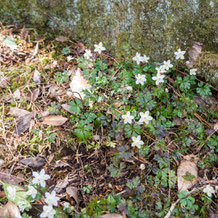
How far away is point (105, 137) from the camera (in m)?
2.49

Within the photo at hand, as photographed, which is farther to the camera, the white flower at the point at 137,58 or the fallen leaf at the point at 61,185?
the white flower at the point at 137,58

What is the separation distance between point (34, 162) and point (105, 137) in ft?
2.57

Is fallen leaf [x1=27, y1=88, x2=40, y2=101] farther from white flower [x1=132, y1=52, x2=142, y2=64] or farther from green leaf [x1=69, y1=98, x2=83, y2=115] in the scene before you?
white flower [x1=132, y1=52, x2=142, y2=64]

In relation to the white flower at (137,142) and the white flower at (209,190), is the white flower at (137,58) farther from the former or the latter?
the white flower at (209,190)

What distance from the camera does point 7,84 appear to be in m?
2.80

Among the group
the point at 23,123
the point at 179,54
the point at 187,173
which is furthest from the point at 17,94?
the point at 187,173

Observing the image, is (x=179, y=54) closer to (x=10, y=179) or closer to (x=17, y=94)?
(x=17, y=94)

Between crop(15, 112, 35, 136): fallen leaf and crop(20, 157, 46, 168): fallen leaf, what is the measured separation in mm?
321

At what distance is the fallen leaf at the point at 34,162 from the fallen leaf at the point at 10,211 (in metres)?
0.41

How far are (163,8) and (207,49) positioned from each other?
0.66m

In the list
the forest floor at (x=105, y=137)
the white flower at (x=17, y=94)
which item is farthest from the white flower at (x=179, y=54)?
the white flower at (x=17, y=94)

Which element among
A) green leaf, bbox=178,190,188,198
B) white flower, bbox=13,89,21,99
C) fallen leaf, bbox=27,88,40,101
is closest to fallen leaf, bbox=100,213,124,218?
green leaf, bbox=178,190,188,198

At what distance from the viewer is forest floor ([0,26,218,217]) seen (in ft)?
7.18

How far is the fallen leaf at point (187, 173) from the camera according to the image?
225cm
